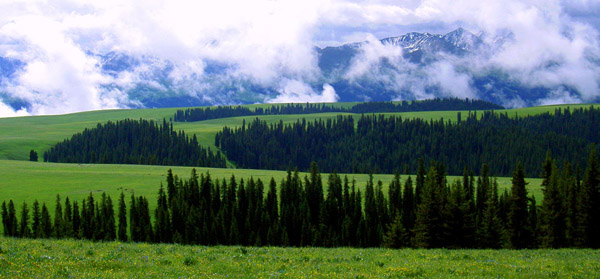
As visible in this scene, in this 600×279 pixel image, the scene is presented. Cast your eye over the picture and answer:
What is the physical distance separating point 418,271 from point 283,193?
311 ft

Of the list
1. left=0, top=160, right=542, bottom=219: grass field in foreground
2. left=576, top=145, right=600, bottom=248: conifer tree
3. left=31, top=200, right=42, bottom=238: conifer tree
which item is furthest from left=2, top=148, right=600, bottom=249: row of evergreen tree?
left=0, top=160, right=542, bottom=219: grass field in foreground

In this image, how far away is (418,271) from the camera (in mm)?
23188

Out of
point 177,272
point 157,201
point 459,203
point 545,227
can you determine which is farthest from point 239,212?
point 177,272

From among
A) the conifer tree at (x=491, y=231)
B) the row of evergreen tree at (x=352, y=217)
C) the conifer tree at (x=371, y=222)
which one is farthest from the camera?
the conifer tree at (x=371, y=222)

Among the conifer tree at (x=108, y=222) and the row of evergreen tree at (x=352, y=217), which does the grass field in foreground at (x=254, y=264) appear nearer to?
the row of evergreen tree at (x=352, y=217)

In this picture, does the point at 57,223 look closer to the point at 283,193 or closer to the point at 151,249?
the point at 283,193

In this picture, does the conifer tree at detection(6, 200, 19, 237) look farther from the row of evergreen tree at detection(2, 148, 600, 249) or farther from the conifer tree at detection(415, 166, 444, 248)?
the conifer tree at detection(415, 166, 444, 248)

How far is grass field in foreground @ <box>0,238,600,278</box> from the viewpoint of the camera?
71.6 ft

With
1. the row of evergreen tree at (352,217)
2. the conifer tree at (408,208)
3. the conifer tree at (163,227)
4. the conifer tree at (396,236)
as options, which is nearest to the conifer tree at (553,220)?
the row of evergreen tree at (352,217)

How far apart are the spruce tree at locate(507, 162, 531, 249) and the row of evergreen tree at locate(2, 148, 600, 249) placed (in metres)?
0.14

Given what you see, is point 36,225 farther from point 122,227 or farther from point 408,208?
point 408,208

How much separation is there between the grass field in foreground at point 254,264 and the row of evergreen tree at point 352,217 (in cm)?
3640

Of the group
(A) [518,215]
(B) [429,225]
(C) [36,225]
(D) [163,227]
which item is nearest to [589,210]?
(A) [518,215]

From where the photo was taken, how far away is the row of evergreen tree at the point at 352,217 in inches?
2489
